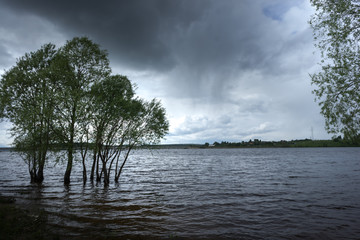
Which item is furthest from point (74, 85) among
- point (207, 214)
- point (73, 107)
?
point (207, 214)

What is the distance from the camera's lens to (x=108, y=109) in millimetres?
29953

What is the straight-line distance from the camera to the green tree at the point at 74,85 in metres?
27.8

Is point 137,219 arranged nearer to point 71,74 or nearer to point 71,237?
point 71,237

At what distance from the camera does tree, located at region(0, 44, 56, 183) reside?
27.7 meters

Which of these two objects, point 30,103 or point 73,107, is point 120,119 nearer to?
point 73,107

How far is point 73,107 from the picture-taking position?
2855cm

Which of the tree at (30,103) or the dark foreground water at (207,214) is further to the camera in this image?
the tree at (30,103)

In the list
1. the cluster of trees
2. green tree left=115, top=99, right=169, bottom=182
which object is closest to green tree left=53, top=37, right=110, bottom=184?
the cluster of trees

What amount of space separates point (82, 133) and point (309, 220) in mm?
27755

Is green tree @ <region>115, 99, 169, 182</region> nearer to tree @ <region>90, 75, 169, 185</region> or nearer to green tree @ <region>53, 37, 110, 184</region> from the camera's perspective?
tree @ <region>90, 75, 169, 185</region>

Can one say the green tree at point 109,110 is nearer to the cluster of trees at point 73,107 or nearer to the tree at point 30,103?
the cluster of trees at point 73,107

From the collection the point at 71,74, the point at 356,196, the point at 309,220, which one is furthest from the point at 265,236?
the point at 71,74

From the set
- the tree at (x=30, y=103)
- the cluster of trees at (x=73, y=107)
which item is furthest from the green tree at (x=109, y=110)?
the tree at (x=30, y=103)

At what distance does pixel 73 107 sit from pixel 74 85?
13.2 ft
